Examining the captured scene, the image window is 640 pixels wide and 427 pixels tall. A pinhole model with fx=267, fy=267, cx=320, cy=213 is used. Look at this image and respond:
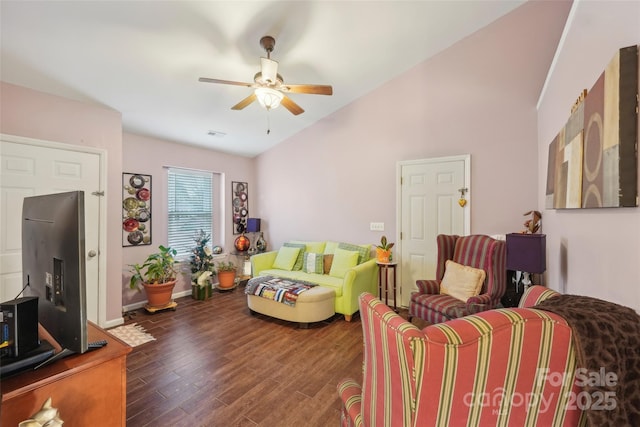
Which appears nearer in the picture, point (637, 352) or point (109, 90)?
point (637, 352)

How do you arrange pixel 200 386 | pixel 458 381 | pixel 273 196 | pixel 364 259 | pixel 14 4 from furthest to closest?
1. pixel 273 196
2. pixel 364 259
3. pixel 200 386
4. pixel 14 4
5. pixel 458 381

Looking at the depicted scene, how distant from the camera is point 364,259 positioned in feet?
12.2

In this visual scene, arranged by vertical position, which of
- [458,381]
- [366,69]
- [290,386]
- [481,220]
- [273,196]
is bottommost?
[290,386]

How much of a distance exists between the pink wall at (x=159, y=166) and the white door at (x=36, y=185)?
0.61 m

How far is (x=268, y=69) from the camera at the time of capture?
7.48 ft

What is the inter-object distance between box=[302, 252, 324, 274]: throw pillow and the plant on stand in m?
1.51

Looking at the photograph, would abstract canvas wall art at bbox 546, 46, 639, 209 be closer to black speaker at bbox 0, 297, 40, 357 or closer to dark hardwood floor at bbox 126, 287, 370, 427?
dark hardwood floor at bbox 126, 287, 370, 427

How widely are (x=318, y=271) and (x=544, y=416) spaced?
315 centimetres

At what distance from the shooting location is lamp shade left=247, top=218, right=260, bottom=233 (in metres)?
4.94

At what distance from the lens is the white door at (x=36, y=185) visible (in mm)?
2471

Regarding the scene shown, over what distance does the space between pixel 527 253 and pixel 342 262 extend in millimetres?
2147

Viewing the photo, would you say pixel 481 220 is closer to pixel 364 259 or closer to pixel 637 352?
pixel 364 259

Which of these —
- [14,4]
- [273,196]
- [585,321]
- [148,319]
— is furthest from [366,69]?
[148,319]

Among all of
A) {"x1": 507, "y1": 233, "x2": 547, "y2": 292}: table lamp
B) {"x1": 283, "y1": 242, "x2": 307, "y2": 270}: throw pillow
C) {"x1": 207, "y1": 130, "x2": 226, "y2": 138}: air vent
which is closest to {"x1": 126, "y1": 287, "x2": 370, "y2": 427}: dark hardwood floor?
{"x1": 283, "y1": 242, "x2": 307, "y2": 270}: throw pillow
